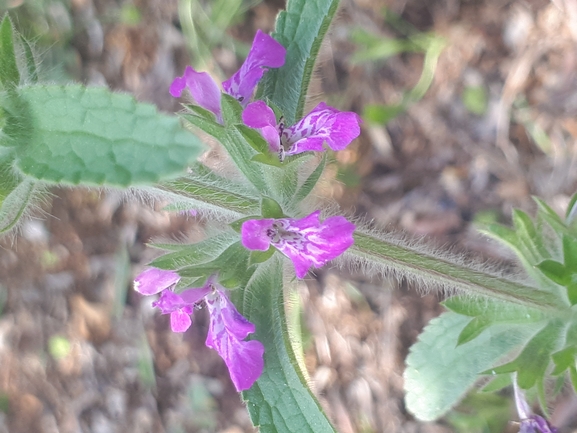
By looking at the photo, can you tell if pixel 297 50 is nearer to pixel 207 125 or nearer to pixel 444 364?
pixel 207 125

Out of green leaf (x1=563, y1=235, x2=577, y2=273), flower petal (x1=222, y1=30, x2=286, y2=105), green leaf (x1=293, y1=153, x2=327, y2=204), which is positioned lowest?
green leaf (x1=563, y1=235, x2=577, y2=273)

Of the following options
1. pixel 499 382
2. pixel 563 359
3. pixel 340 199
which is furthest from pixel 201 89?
pixel 340 199

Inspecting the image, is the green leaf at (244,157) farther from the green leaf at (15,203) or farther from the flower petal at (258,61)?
the green leaf at (15,203)

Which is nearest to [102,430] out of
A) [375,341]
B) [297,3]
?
[375,341]

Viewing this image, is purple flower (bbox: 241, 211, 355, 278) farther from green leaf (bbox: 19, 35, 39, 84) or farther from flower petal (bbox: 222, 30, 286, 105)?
Answer: green leaf (bbox: 19, 35, 39, 84)

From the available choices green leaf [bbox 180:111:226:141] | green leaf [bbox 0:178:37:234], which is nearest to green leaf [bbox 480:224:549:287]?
green leaf [bbox 180:111:226:141]

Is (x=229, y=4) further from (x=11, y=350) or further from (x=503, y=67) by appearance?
(x=11, y=350)

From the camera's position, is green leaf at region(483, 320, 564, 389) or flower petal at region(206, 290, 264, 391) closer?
flower petal at region(206, 290, 264, 391)

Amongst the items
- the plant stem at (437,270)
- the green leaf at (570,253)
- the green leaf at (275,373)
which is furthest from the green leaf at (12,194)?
the green leaf at (570,253)
